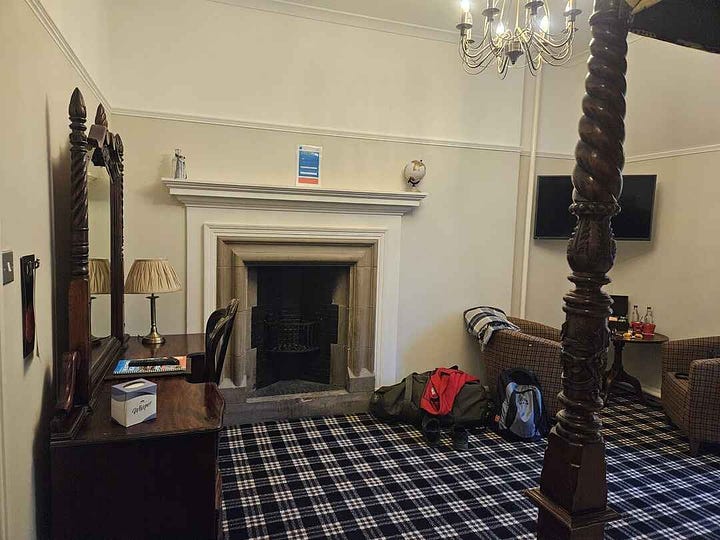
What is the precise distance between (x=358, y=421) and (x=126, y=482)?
2253 millimetres

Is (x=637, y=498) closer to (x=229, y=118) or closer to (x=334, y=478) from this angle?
(x=334, y=478)

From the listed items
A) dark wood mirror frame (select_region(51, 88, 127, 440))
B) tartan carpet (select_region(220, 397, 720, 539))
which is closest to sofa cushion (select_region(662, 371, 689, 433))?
tartan carpet (select_region(220, 397, 720, 539))

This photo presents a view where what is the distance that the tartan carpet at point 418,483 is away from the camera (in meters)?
2.39

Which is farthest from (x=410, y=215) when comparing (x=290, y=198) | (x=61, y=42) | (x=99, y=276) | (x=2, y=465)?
(x=2, y=465)

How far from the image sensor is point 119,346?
258 cm

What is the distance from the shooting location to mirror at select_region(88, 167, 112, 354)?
2.10m

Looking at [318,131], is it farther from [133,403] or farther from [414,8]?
[133,403]

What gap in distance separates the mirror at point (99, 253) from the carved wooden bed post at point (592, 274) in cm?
181

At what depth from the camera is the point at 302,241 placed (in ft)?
12.2

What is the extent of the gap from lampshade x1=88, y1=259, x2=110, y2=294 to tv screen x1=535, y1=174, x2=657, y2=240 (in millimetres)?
3500

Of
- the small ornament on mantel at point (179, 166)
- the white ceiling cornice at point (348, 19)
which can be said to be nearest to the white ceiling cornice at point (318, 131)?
the small ornament on mantel at point (179, 166)

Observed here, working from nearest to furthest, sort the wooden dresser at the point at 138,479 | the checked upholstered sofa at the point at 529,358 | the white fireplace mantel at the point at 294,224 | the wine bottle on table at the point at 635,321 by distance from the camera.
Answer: the wooden dresser at the point at 138,479, the white fireplace mantel at the point at 294,224, the checked upholstered sofa at the point at 529,358, the wine bottle on table at the point at 635,321

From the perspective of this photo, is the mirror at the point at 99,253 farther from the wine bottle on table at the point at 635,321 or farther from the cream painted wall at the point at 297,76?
the wine bottle on table at the point at 635,321

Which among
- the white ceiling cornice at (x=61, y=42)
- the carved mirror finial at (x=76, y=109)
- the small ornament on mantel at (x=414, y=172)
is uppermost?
the white ceiling cornice at (x=61, y=42)
